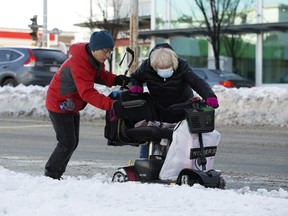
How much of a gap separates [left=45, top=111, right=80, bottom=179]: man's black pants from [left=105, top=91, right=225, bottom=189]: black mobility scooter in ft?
1.42

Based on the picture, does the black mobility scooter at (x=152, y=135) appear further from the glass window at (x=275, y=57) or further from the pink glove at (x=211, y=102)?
the glass window at (x=275, y=57)

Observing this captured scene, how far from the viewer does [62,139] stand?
23.0 ft

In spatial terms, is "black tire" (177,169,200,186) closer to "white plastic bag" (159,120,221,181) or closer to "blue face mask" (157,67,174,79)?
"white plastic bag" (159,120,221,181)

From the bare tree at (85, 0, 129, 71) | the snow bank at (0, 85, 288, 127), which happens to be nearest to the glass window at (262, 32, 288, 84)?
the bare tree at (85, 0, 129, 71)

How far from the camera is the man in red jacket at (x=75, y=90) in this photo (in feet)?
21.5

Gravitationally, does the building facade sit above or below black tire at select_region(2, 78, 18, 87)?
above

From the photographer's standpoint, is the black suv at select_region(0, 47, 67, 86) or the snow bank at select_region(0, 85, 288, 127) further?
the black suv at select_region(0, 47, 67, 86)

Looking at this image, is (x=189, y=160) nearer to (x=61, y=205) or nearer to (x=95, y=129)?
(x=61, y=205)

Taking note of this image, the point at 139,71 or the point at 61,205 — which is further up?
the point at 139,71

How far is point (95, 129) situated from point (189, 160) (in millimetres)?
8689

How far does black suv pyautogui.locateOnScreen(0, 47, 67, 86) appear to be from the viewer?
2072cm

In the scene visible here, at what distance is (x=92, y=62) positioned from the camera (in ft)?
22.3

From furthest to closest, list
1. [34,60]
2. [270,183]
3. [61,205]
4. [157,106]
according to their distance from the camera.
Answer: [34,60] → [270,183] → [157,106] → [61,205]

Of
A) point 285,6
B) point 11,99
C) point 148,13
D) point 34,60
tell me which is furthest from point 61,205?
point 148,13
